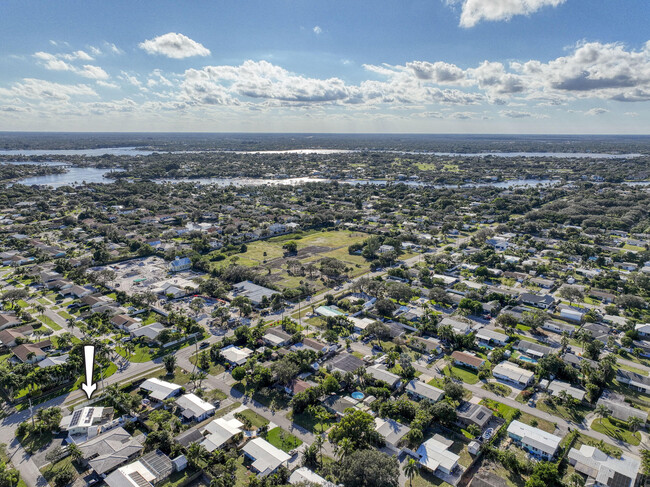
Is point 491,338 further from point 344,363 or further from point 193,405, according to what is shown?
point 193,405

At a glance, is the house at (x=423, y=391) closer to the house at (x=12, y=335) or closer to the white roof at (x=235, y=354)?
the white roof at (x=235, y=354)

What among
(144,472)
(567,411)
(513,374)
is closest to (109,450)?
(144,472)

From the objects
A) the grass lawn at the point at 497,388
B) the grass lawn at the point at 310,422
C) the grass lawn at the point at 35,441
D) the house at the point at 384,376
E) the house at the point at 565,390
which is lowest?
the grass lawn at the point at 497,388

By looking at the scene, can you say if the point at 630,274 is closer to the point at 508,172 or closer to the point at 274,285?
the point at 274,285

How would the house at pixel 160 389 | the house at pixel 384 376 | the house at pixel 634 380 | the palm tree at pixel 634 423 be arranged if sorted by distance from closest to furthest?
the palm tree at pixel 634 423 < the house at pixel 160 389 < the house at pixel 384 376 < the house at pixel 634 380

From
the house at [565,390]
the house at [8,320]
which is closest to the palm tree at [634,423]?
the house at [565,390]

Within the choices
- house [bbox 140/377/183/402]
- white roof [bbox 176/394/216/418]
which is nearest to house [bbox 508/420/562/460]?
white roof [bbox 176/394/216/418]
